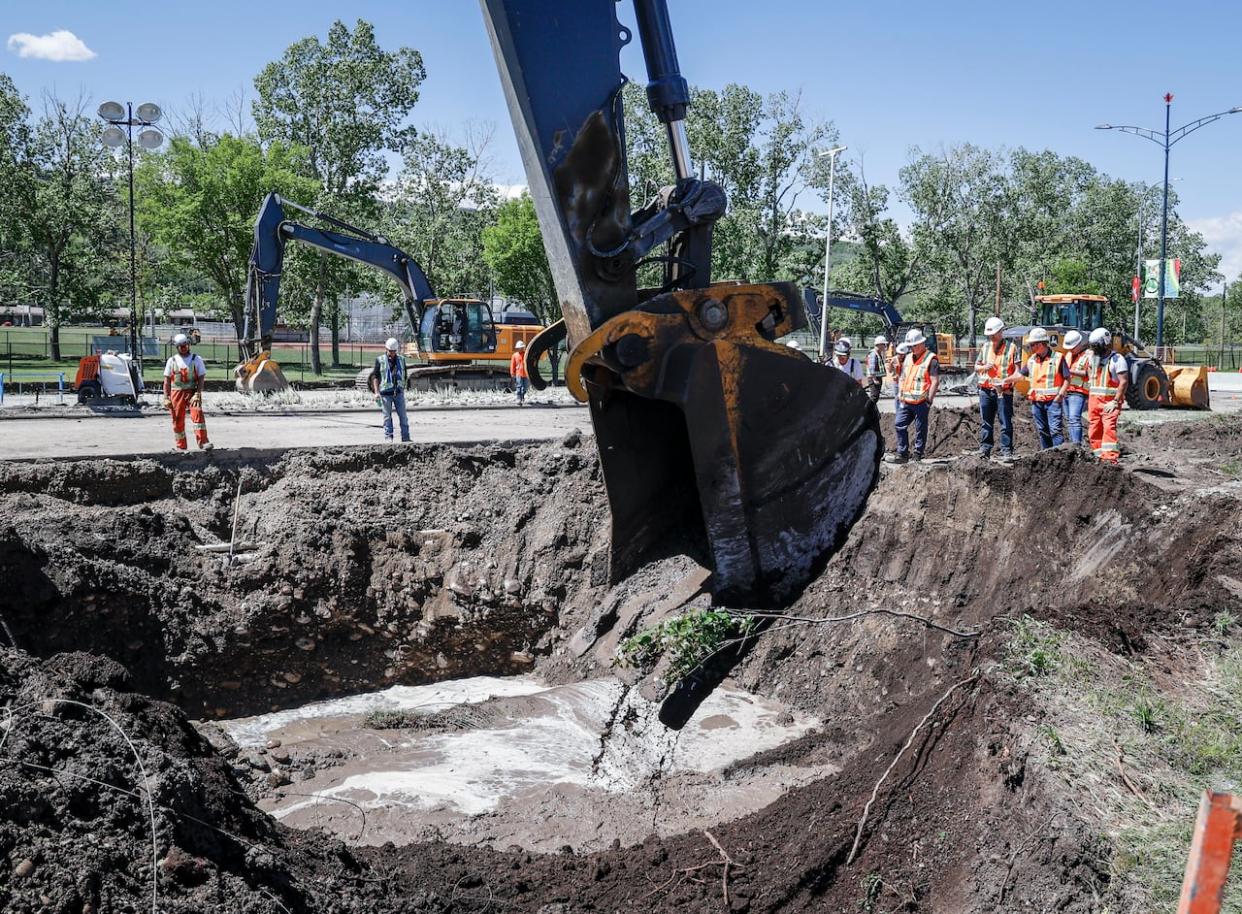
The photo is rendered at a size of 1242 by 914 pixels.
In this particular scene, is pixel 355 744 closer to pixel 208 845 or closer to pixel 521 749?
pixel 521 749

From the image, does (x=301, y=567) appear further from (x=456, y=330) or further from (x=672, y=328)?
(x=456, y=330)

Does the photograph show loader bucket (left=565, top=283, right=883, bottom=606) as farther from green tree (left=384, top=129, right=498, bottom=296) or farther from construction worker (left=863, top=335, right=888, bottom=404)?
green tree (left=384, top=129, right=498, bottom=296)

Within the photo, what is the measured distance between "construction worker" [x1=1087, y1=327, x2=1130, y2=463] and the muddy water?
5201mm

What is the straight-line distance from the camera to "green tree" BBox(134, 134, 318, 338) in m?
32.6

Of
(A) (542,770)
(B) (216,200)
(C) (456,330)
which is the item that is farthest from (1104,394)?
(B) (216,200)

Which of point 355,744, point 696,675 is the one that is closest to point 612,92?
point 696,675

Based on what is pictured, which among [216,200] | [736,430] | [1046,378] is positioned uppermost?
[216,200]

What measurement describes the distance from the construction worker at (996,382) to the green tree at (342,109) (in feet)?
94.9

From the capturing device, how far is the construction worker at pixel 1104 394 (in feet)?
32.4

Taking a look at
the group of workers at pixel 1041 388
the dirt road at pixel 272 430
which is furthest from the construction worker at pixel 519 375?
the group of workers at pixel 1041 388

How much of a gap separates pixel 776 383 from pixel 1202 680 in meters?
2.38

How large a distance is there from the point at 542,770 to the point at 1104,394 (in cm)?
681

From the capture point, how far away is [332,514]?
909 cm

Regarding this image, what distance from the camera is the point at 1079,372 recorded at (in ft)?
34.4
